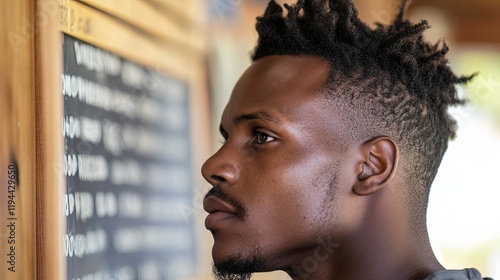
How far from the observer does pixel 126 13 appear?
165 cm

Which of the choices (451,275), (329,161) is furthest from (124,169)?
(451,275)

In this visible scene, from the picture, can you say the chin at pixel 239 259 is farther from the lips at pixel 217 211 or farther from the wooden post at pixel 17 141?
the wooden post at pixel 17 141

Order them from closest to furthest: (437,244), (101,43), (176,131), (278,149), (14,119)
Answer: (14,119) → (278,149) → (101,43) → (176,131) → (437,244)

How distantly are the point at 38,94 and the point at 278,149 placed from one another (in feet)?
1.28

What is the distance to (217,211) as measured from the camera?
4.33ft

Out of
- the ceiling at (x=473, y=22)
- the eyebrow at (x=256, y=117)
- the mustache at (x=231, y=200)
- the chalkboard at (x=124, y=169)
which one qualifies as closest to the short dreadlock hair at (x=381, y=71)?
the eyebrow at (x=256, y=117)

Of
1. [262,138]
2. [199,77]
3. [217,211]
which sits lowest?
[217,211]

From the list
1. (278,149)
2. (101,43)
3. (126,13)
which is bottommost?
(278,149)

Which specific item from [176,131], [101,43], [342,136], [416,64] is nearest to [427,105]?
[416,64]

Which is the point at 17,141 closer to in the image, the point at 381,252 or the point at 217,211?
the point at 217,211

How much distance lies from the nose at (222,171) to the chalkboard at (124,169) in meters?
0.23

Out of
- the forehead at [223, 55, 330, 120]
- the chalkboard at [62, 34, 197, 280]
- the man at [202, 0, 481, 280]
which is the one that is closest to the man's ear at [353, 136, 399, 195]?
the man at [202, 0, 481, 280]

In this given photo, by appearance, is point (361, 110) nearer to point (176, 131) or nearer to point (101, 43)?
point (101, 43)

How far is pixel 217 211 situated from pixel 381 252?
0.92 ft
